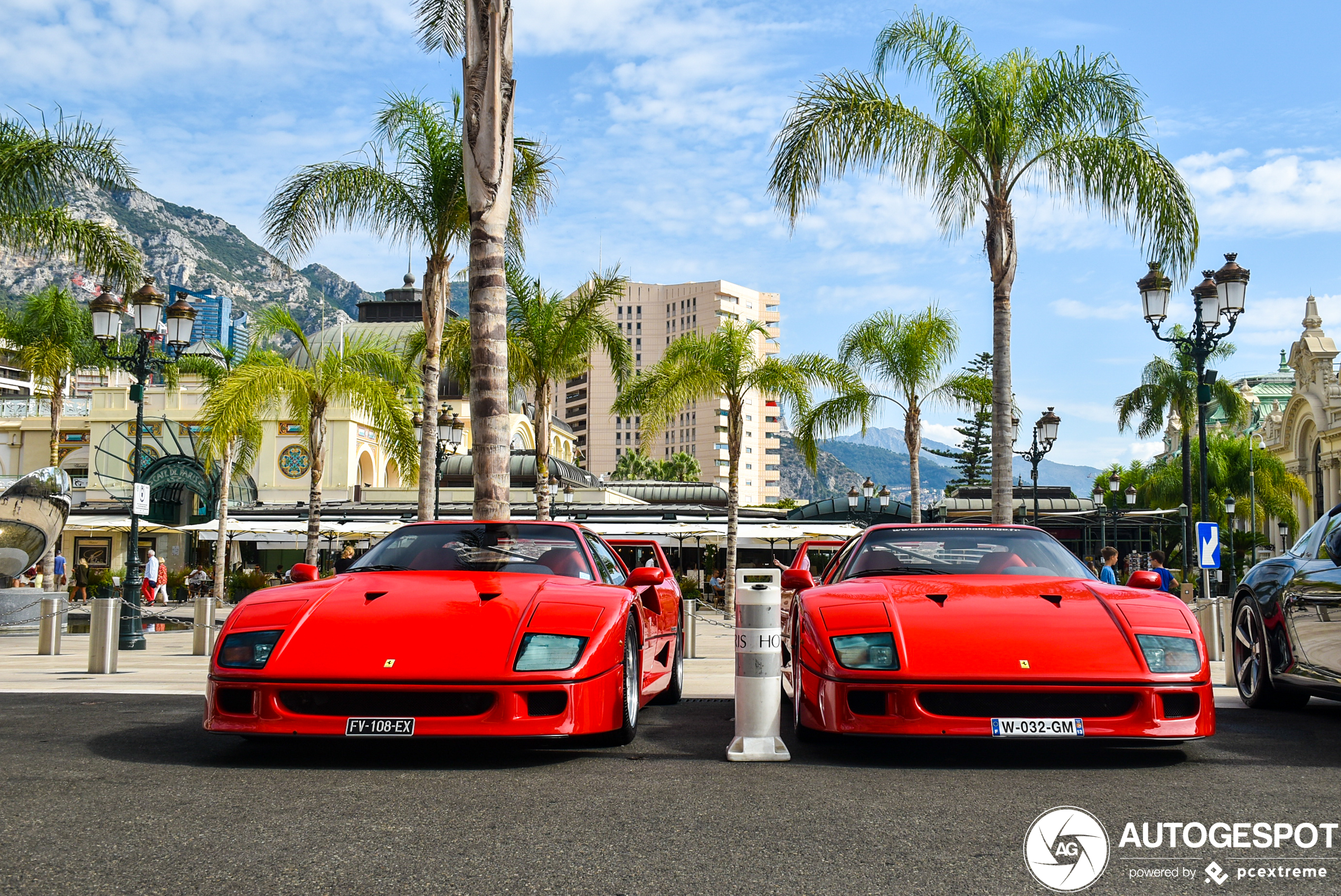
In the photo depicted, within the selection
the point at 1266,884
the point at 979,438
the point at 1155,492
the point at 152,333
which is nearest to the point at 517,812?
the point at 1266,884

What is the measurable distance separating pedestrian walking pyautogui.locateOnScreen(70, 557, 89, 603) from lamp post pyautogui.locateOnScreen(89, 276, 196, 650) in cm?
1067

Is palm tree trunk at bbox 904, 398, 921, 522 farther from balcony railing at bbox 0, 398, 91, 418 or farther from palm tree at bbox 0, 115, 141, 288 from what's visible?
balcony railing at bbox 0, 398, 91, 418

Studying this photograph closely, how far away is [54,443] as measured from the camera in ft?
99.9

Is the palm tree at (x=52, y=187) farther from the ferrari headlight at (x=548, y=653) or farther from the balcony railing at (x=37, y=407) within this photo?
the balcony railing at (x=37, y=407)

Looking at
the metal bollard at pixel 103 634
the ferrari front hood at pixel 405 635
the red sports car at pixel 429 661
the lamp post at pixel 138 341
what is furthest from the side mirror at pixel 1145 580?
the lamp post at pixel 138 341

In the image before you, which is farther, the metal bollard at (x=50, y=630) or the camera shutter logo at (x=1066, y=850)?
the metal bollard at (x=50, y=630)

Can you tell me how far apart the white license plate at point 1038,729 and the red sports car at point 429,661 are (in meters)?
1.81

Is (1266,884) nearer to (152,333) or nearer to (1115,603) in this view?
(1115,603)

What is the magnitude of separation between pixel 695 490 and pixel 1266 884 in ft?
182

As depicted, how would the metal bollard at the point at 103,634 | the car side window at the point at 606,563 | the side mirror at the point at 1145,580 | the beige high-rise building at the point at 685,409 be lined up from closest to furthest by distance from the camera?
the side mirror at the point at 1145,580
the car side window at the point at 606,563
the metal bollard at the point at 103,634
the beige high-rise building at the point at 685,409

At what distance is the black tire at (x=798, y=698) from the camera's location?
18.4 ft

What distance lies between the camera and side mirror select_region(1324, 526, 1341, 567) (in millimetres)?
6770

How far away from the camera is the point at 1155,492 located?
2388 inches

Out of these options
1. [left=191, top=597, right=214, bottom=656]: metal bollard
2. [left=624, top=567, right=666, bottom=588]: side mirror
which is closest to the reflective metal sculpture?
[left=191, top=597, right=214, bottom=656]: metal bollard
